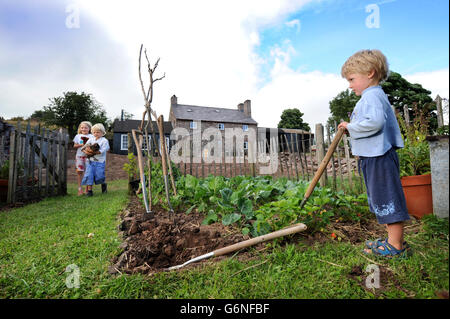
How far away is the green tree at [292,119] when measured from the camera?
46.2 meters

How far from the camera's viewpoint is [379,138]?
1.39 meters

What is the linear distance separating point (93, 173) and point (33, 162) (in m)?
1.34

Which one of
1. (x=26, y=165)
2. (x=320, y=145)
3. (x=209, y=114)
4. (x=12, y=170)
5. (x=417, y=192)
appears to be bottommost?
(x=417, y=192)

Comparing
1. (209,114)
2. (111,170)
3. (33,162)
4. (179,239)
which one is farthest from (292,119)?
(179,239)

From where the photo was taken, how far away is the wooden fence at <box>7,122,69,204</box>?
4.96 meters

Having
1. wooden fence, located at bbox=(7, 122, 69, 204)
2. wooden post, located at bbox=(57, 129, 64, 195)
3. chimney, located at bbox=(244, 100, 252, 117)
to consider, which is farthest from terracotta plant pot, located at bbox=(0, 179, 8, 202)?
chimney, located at bbox=(244, 100, 252, 117)

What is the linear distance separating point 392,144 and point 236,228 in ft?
5.60

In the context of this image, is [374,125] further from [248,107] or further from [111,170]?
[248,107]

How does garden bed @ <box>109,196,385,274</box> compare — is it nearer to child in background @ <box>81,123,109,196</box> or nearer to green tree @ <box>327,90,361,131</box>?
child in background @ <box>81,123,109,196</box>

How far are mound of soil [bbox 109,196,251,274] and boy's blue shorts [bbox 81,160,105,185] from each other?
375 centimetres

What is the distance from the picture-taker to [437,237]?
63 cm
